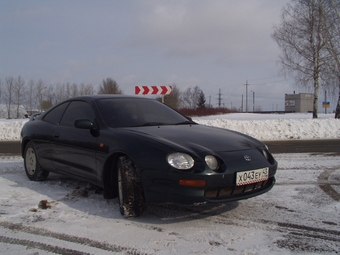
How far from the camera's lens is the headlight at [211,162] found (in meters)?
3.11

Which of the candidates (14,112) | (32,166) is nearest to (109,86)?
(14,112)

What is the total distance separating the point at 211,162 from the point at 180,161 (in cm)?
31

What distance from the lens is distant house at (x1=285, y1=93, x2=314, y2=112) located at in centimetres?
7800

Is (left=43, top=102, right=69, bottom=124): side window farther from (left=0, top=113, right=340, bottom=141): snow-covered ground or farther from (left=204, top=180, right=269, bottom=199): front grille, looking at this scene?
(left=0, top=113, right=340, bottom=141): snow-covered ground

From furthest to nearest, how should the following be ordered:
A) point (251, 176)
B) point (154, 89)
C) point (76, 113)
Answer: point (154, 89)
point (76, 113)
point (251, 176)

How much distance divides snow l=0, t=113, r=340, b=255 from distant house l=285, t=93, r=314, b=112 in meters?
78.8

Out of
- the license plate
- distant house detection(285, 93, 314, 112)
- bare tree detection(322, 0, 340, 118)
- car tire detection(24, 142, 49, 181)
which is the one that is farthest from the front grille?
distant house detection(285, 93, 314, 112)

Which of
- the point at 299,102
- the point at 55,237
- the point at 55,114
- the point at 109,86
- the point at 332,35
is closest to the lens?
the point at 55,237

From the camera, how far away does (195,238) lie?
295cm

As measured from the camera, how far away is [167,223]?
3355mm

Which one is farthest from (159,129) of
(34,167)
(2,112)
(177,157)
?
(2,112)

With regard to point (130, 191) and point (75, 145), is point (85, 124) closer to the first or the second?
point (75, 145)

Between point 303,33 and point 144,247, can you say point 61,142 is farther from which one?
point 303,33

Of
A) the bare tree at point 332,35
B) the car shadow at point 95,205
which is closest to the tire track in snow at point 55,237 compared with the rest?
the car shadow at point 95,205
